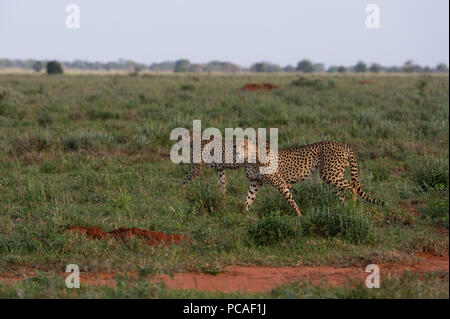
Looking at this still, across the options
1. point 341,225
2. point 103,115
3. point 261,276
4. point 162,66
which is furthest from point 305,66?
point 261,276

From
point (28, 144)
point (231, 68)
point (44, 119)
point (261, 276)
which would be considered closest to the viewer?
point (261, 276)

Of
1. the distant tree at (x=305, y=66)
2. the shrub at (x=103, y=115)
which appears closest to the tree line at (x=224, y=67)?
the distant tree at (x=305, y=66)

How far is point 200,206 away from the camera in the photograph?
23.9ft

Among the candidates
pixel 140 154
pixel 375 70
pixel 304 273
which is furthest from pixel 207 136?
pixel 375 70

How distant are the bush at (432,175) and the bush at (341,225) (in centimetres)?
237

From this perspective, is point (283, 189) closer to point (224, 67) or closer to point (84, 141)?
point (84, 141)

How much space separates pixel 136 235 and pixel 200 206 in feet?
4.70

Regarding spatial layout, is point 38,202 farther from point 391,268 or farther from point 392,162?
point 392,162

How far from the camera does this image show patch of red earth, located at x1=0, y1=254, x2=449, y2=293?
476 centimetres

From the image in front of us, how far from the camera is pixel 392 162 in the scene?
401 inches

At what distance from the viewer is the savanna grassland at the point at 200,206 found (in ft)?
17.5

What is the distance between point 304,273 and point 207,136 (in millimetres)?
4257

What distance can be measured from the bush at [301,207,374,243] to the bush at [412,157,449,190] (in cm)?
237

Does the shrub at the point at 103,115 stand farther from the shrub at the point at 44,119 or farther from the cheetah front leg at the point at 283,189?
the cheetah front leg at the point at 283,189
